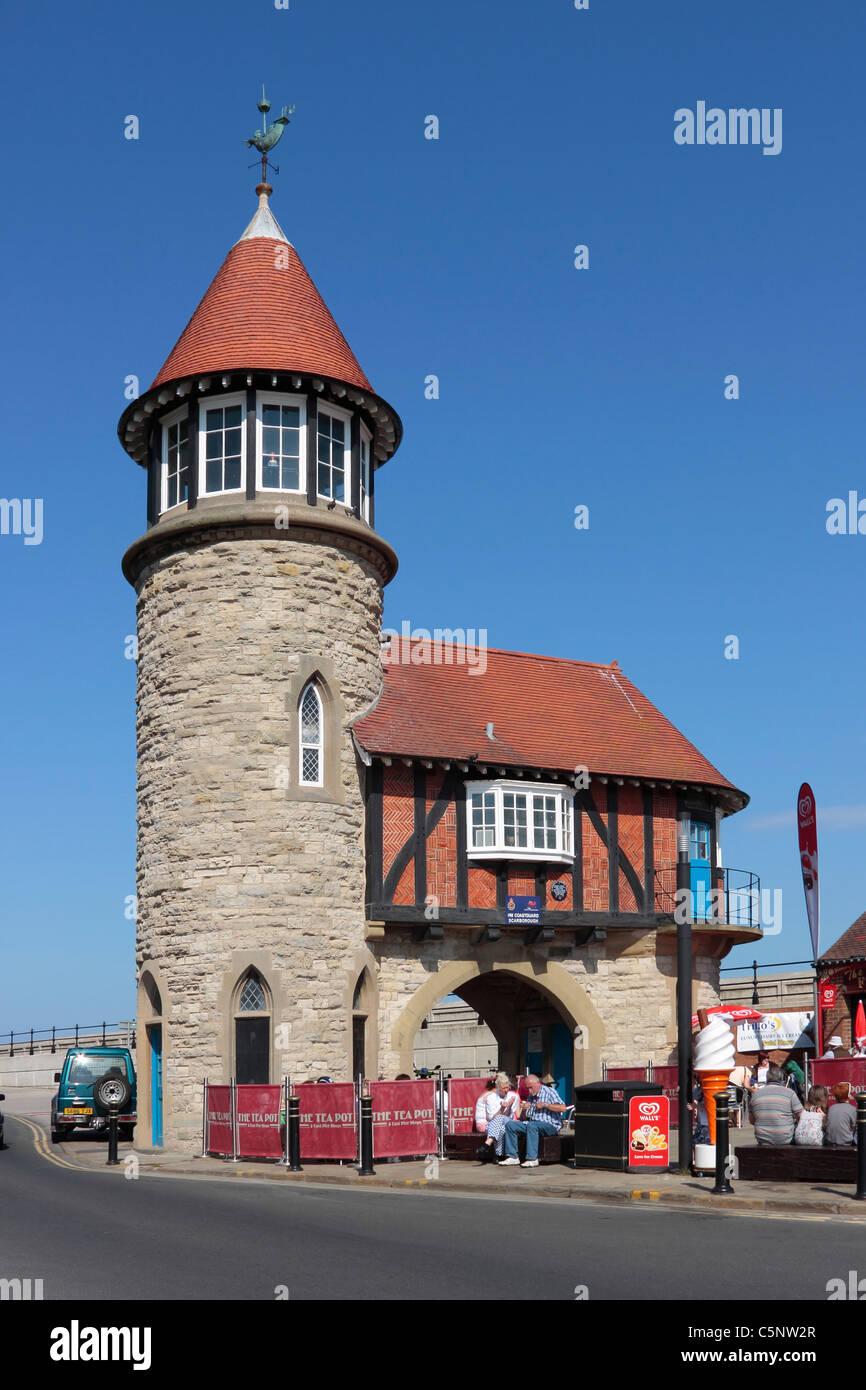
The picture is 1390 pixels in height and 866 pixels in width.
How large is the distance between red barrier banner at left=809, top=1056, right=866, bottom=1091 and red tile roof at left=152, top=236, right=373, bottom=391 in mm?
14071

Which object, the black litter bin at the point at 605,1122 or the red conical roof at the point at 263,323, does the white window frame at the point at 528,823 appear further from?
the black litter bin at the point at 605,1122

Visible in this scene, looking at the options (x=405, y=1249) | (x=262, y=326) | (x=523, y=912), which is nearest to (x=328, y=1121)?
(x=523, y=912)

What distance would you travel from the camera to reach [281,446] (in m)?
26.5

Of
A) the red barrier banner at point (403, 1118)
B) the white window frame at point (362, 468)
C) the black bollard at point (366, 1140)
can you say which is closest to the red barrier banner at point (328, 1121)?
the red barrier banner at point (403, 1118)

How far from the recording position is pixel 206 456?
2667cm

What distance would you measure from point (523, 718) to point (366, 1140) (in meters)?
13.0

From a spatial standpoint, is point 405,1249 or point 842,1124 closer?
point 405,1249

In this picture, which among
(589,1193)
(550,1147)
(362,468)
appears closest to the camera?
(589,1193)

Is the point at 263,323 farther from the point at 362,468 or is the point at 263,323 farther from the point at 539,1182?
the point at 539,1182

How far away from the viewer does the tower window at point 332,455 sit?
26938 mm

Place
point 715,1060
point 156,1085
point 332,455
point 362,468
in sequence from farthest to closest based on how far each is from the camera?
1. point 362,468
2. point 332,455
3. point 156,1085
4. point 715,1060

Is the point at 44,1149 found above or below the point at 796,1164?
below

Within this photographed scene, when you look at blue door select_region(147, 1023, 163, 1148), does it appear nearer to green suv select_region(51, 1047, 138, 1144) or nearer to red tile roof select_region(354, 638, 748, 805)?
green suv select_region(51, 1047, 138, 1144)
